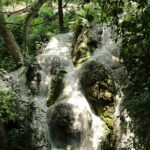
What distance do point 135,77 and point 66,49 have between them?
7730 mm

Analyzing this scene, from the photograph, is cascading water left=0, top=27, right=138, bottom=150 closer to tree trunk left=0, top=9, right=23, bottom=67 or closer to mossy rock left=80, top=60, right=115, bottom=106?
mossy rock left=80, top=60, right=115, bottom=106

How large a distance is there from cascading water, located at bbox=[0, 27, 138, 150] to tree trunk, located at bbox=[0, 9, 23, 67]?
1034 mm

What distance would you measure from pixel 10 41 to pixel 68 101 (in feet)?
14.7

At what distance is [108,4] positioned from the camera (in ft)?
19.0

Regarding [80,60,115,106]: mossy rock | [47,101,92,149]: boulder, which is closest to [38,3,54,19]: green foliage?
[80,60,115,106]: mossy rock

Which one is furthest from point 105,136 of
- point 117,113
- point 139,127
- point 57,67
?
point 57,67

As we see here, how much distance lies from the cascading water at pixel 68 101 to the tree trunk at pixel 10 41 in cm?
103

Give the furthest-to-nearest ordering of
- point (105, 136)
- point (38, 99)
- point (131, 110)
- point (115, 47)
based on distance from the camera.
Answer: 1. point (115, 47)
2. point (38, 99)
3. point (105, 136)
4. point (131, 110)

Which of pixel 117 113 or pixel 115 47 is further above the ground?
pixel 115 47

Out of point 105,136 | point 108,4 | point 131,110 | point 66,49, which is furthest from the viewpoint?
point 66,49

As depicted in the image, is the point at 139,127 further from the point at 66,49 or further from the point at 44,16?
the point at 44,16

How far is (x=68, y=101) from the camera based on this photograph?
10.2 metres

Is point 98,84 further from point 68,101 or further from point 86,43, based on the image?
point 86,43

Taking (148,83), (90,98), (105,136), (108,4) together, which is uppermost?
(108,4)
